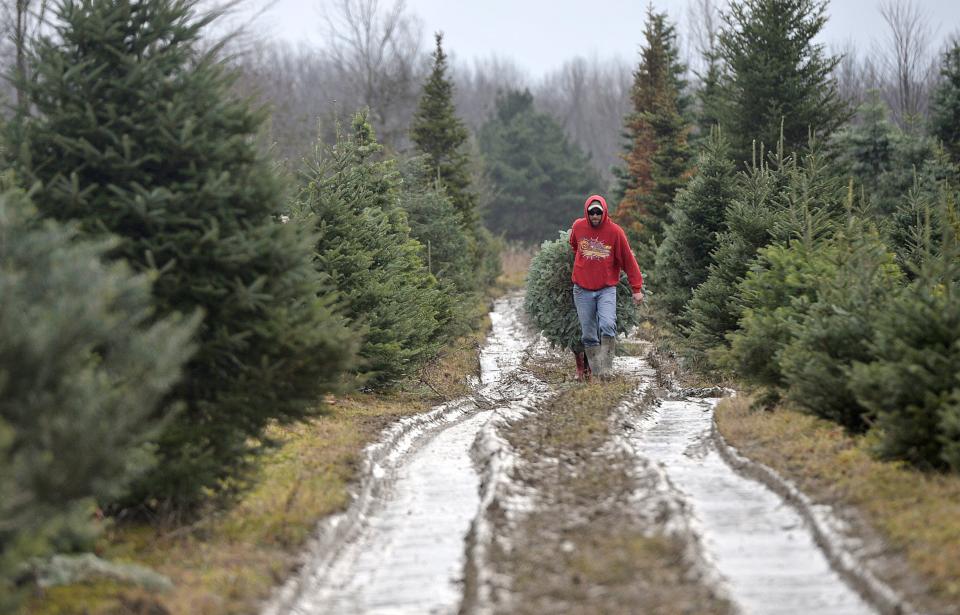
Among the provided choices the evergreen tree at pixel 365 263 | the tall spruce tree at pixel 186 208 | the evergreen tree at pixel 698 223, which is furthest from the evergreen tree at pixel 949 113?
the tall spruce tree at pixel 186 208

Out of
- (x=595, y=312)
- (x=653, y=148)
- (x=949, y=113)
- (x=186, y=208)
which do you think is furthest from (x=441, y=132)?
(x=186, y=208)

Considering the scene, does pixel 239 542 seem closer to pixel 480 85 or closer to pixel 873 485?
pixel 873 485

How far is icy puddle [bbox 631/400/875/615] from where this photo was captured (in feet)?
17.9

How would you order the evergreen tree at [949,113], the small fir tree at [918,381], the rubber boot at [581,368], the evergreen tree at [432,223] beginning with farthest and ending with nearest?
1. the evergreen tree at [949,113]
2. the evergreen tree at [432,223]
3. the rubber boot at [581,368]
4. the small fir tree at [918,381]

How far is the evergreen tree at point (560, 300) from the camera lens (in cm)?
1658

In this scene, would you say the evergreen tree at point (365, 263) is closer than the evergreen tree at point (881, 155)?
Yes

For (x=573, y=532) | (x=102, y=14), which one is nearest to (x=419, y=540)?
(x=573, y=532)

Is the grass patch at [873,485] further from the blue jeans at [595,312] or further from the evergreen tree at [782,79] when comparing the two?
the evergreen tree at [782,79]

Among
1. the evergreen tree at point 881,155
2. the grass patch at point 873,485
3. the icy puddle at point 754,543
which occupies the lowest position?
the icy puddle at point 754,543

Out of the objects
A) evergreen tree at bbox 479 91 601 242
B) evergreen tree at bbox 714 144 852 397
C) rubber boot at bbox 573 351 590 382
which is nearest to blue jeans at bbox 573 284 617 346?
rubber boot at bbox 573 351 590 382

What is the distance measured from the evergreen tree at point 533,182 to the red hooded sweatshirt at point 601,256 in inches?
→ 2180

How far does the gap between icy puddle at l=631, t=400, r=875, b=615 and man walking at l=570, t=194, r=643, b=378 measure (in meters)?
5.06

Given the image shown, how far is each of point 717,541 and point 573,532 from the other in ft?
2.99

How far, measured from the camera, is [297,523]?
7.03 metres
